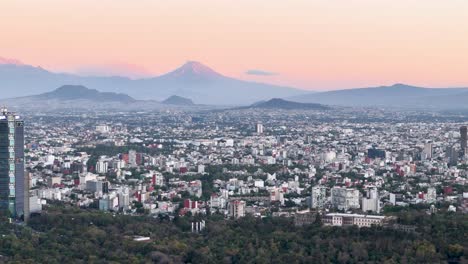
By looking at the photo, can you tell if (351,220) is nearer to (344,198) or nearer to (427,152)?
(344,198)

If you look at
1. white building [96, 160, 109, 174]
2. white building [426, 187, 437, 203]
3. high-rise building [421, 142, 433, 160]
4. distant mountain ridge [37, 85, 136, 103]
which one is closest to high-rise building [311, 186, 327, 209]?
white building [426, 187, 437, 203]

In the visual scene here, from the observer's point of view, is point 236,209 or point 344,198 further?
point 344,198

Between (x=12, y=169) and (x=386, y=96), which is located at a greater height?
(x=12, y=169)

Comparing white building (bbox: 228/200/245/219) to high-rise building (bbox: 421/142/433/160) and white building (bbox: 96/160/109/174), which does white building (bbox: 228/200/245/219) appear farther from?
high-rise building (bbox: 421/142/433/160)

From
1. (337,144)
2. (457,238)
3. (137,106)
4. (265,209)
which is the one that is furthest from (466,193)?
(137,106)

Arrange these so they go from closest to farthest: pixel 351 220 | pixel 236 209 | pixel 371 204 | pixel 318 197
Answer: pixel 351 220 → pixel 236 209 → pixel 371 204 → pixel 318 197

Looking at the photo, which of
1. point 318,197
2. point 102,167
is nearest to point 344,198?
point 318,197

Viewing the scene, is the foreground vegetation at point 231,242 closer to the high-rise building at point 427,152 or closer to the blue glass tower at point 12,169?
the blue glass tower at point 12,169
